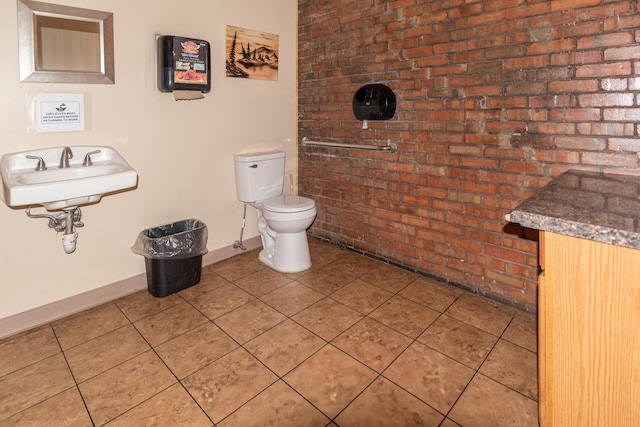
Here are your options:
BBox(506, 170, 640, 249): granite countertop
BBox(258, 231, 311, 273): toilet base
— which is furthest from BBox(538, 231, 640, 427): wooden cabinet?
BBox(258, 231, 311, 273): toilet base

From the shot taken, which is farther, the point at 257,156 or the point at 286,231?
the point at 257,156

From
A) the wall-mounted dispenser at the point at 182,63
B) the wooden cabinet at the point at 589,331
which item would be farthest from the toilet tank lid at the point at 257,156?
the wooden cabinet at the point at 589,331

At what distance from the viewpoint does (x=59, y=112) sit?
210cm

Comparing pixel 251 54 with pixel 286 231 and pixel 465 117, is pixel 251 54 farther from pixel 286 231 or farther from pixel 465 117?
pixel 465 117

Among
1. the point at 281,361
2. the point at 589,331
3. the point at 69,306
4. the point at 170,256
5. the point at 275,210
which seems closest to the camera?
the point at 589,331

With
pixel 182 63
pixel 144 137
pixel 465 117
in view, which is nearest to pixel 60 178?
pixel 144 137

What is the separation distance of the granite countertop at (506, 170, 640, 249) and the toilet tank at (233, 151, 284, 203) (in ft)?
6.68

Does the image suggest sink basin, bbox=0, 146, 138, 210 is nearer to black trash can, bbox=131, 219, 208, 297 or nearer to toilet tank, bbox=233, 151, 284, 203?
black trash can, bbox=131, 219, 208, 297

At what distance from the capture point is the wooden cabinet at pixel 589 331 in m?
0.99

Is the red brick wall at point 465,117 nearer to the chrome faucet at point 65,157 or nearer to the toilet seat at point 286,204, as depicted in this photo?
the toilet seat at point 286,204

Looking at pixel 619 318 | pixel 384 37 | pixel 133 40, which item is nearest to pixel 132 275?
pixel 133 40

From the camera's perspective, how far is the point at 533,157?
6.83ft

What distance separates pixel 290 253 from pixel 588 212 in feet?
6.64

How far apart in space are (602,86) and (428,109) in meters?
0.94
